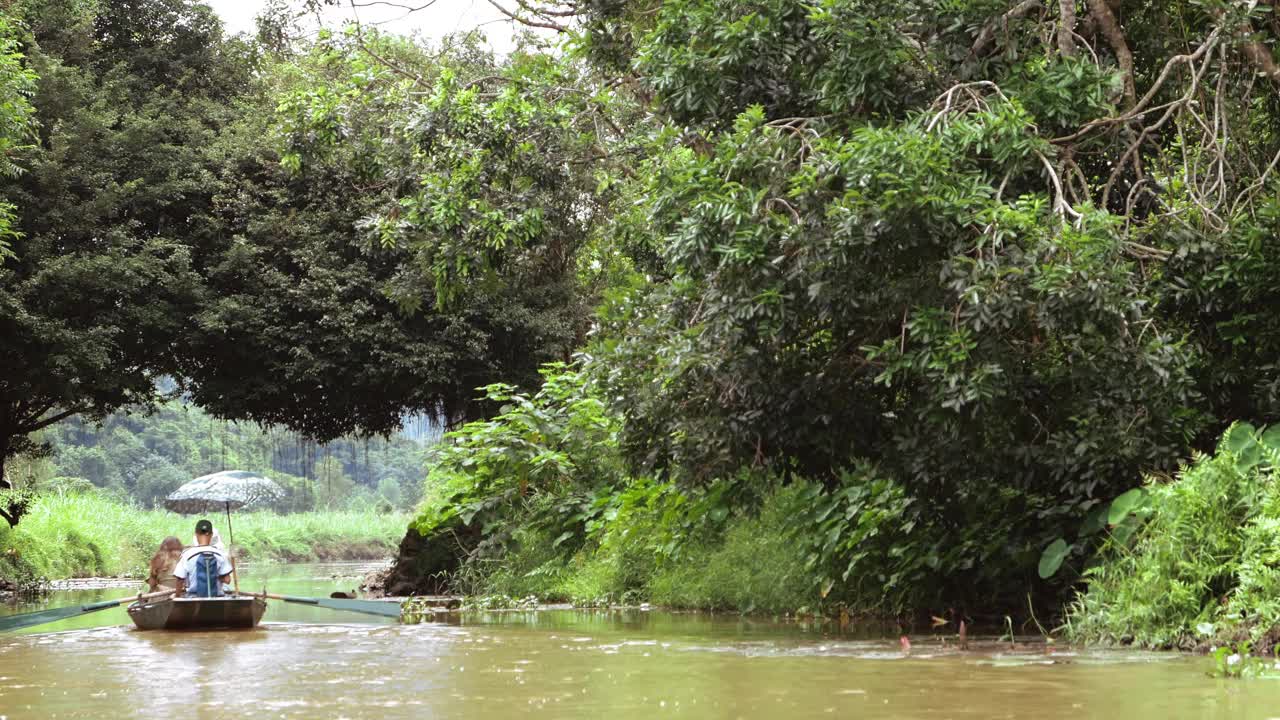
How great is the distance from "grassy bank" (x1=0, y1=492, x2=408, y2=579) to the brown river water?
13.8 m

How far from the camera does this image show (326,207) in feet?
76.0

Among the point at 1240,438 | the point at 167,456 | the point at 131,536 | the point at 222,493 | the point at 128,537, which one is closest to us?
the point at 1240,438

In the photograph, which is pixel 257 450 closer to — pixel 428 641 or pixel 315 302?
pixel 315 302

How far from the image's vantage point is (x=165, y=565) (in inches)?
545

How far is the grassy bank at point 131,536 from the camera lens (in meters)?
24.2

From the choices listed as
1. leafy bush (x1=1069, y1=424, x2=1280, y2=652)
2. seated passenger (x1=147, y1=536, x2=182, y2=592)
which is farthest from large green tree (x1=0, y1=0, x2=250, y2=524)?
leafy bush (x1=1069, y1=424, x2=1280, y2=652)

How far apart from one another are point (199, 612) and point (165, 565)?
7.16 ft

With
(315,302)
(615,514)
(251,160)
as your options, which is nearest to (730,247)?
(615,514)

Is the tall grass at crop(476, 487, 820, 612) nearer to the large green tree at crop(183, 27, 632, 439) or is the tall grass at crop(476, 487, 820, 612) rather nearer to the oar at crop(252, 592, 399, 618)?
the oar at crop(252, 592, 399, 618)

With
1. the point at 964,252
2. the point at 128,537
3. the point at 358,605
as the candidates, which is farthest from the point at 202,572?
the point at 128,537

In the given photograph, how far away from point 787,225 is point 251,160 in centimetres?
1622

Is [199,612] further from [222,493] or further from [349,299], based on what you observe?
[349,299]

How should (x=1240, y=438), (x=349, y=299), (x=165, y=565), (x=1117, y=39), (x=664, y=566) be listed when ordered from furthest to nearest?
(x=349, y=299)
(x=664, y=566)
(x=165, y=565)
(x=1117, y=39)
(x=1240, y=438)

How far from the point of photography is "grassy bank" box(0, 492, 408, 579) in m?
24.2
